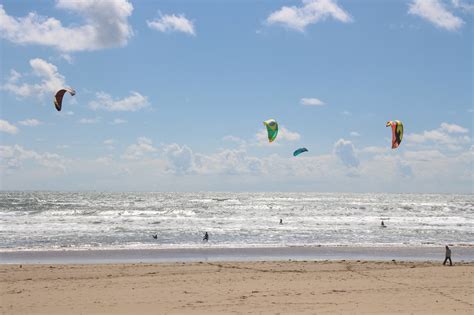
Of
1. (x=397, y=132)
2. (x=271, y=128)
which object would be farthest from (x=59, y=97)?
(x=397, y=132)

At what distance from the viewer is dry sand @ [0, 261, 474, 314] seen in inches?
423

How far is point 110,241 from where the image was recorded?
2698 centimetres

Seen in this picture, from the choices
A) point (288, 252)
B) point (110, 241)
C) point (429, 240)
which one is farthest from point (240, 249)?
point (429, 240)

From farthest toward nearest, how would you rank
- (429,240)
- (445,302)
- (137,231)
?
(137,231) → (429,240) → (445,302)

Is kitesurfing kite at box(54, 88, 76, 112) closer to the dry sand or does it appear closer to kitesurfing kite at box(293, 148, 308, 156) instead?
the dry sand

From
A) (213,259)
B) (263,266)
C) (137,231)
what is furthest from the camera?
(137,231)

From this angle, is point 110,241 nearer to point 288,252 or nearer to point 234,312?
point 288,252

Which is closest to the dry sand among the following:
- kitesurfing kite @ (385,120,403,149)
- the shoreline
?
the shoreline

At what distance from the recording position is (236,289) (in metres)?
12.8

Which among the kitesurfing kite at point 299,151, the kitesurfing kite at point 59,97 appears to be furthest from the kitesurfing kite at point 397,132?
the kitesurfing kite at point 59,97

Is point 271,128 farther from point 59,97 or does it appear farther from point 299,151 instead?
point 59,97

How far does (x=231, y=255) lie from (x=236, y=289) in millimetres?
8744

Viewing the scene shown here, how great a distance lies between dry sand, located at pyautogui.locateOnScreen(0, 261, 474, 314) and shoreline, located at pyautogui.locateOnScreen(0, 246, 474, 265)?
2.18m

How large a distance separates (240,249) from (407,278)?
34.1 ft
